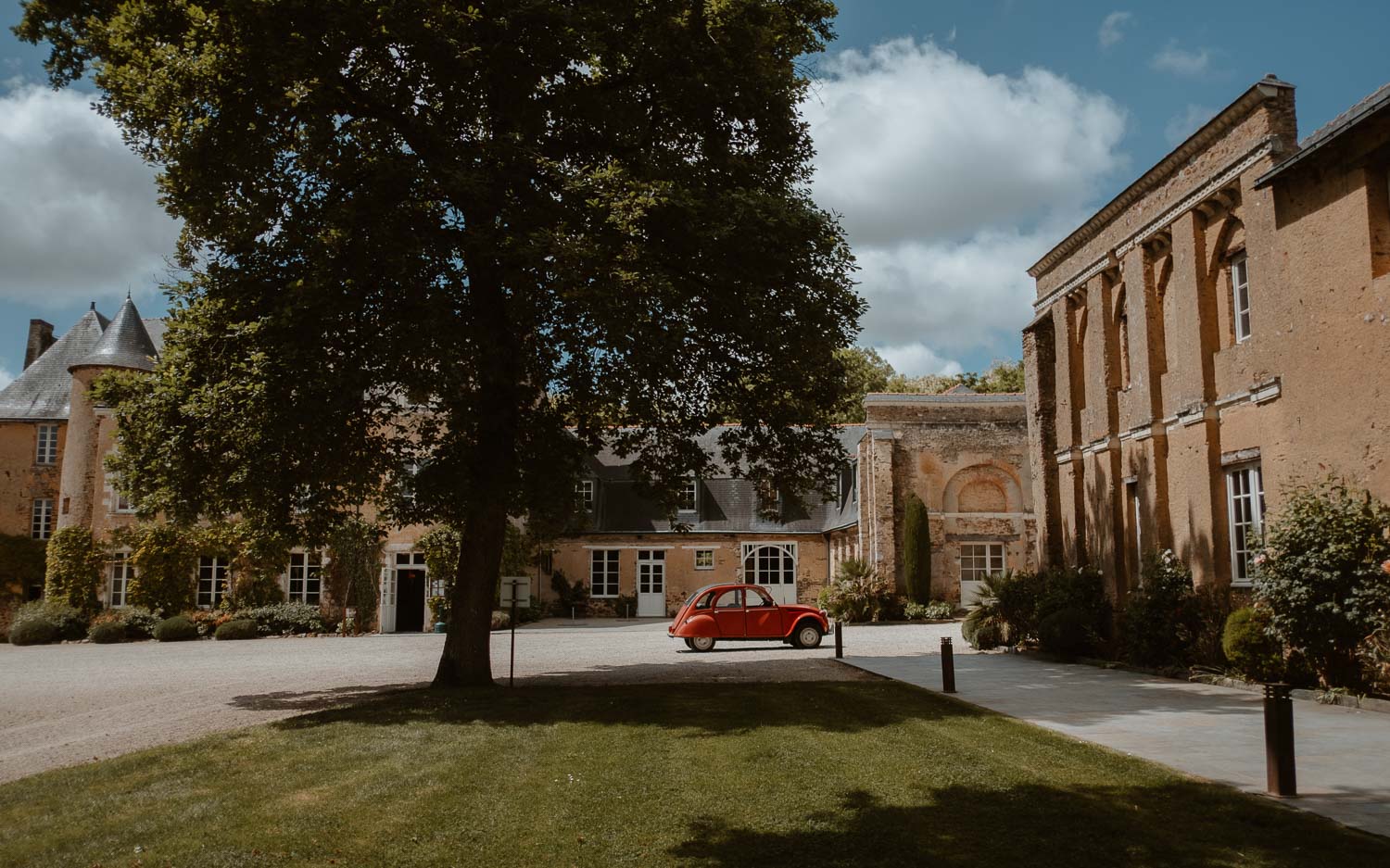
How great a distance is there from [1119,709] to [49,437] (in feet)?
112

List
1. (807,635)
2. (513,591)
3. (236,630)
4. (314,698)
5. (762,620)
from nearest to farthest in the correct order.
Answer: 1. (314,698)
2. (513,591)
3. (762,620)
4. (807,635)
5. (236,630)

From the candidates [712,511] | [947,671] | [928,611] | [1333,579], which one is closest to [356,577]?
[712,511]

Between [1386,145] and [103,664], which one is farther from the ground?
[1386,145]

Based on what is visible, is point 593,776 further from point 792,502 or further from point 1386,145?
point 1386,145

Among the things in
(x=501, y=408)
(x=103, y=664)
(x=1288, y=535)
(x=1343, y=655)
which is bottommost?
(x=103, y=664)

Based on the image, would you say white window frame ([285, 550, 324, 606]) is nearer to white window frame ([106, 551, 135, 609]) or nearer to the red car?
white window frame ([106, 551, 135, 609])

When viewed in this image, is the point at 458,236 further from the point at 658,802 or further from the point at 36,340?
the point at 36,340

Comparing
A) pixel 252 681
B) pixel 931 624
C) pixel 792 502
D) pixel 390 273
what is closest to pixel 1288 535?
pixel 792 502

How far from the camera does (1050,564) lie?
19.5 meters

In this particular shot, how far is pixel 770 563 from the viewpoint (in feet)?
116

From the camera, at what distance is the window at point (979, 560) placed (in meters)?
30.1

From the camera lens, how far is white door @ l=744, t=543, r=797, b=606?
35156mm

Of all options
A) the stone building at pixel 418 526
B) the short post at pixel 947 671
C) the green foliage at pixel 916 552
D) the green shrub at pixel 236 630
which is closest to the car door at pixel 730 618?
the stone building at pixel 418 526

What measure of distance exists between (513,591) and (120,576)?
2147 centimetres
